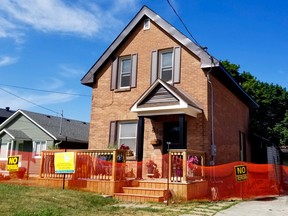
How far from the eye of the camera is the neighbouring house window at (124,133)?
1518cm

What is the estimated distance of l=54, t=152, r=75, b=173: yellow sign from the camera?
40.4ft

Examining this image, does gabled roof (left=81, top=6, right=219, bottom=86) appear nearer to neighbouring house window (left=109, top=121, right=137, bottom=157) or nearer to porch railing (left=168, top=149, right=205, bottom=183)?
neighbouring house window (left=109, top=121, right=137, bottom=157)

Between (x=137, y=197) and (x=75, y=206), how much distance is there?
2.66 meters

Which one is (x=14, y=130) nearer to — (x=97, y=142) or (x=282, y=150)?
(x=97, y=142)

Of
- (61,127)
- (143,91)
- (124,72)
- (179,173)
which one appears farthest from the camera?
(61,127)

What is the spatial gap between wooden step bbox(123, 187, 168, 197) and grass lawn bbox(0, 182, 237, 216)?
666mm

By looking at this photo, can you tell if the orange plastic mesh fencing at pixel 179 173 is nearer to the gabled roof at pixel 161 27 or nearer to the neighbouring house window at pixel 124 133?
the neighbouring house window at pixel 124 133

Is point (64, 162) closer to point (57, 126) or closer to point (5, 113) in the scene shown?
point (57, 126)

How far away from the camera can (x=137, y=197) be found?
11.0 m

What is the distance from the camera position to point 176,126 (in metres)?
14.4

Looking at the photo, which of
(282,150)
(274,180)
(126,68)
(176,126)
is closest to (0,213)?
(176,126)

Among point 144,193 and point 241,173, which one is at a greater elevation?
point 241,173

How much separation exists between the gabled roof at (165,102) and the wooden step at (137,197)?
12.3ft

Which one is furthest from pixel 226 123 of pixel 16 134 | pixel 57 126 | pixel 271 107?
pixel 16 134
